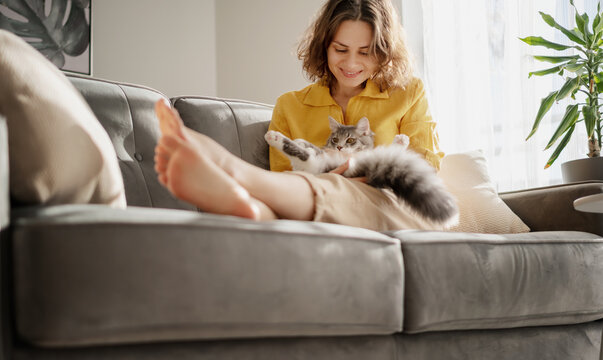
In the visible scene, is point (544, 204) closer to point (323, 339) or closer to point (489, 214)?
point (489, 214)

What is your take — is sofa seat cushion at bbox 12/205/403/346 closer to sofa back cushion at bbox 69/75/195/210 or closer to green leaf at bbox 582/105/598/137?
sofa back cushion at bbox 69/75/195/210

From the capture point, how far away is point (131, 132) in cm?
167

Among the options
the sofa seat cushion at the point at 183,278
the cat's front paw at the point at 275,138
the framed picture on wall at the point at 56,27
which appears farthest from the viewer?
the framed picture on wall at the point at 56,27

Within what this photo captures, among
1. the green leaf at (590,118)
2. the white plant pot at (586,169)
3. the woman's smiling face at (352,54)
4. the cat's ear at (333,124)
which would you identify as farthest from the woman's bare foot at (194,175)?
the green leaf at (590,118)

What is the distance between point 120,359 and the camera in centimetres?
79

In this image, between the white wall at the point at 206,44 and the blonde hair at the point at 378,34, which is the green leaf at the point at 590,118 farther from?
the white wall at the point at 206,44

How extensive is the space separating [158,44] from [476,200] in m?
2.44

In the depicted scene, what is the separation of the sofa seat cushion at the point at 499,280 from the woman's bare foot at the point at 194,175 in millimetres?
384

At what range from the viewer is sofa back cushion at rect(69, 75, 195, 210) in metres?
1.59

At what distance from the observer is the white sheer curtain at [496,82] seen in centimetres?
273

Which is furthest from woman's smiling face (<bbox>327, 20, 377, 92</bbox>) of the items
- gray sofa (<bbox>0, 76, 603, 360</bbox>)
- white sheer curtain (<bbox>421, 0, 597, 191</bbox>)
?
white sheer curtain (<bbox>421, 0, 597, 191</bbox>)

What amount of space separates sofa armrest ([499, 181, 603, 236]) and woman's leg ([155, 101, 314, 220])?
0.91 m

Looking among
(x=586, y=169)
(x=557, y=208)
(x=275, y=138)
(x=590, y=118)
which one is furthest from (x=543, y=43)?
(x=275, y=138)

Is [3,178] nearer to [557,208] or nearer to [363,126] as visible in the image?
[363,126]
